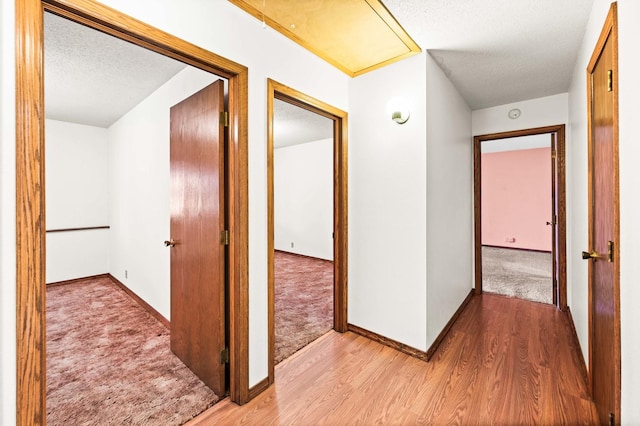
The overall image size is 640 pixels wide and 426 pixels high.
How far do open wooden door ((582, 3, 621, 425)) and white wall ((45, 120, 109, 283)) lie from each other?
5830 mm

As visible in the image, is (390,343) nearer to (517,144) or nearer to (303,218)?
(303,218)

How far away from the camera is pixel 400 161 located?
2340 mm

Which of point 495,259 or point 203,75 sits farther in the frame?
point 495,259

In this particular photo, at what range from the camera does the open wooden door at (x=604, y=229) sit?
1.22 metres

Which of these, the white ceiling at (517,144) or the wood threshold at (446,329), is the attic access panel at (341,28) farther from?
the white ceiling at (517,144)

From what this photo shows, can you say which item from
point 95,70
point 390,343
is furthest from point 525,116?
point 95,70

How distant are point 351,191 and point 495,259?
4675mm

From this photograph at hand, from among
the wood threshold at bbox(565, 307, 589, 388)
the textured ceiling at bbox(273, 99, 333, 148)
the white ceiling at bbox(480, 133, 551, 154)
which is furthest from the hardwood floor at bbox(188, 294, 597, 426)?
the white ceiling at bbox(480, 133, 551, 154)

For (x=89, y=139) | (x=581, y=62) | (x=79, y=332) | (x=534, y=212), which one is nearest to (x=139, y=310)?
(x=79, y=332)

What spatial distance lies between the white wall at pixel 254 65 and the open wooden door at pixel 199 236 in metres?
0.19

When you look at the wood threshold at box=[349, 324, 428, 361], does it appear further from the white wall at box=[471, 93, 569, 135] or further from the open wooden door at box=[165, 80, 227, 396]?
the white wall at box=[471, 93, 569, 135]

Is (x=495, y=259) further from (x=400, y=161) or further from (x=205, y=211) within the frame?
(x=205, y=211)

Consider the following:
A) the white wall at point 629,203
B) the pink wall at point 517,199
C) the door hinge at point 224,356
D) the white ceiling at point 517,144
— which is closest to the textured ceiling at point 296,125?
the door hinge at point 224,356

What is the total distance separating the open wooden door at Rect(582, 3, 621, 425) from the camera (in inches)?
48.2
